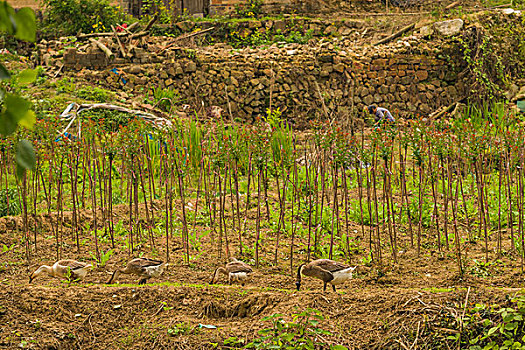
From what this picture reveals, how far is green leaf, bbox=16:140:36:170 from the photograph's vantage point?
1.10m

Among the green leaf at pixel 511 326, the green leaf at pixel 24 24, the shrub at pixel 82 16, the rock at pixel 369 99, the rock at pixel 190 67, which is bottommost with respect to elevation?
the green leaf at pixel 511 326

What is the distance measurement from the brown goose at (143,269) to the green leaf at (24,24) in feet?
10.2

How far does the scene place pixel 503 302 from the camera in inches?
128

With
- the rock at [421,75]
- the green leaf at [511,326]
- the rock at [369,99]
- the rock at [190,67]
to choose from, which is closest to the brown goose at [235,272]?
the green leaf at [511,326]

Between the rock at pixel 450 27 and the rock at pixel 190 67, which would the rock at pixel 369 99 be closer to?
the rock at pixel 450 27

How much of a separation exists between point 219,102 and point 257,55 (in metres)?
1.47

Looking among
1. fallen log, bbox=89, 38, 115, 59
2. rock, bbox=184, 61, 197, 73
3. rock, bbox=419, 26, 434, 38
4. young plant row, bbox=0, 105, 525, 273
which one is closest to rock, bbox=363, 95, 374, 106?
rock, bbox=419, 26, 434, 38

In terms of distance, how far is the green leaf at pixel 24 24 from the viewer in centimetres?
109

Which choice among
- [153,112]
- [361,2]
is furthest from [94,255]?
[361,2]

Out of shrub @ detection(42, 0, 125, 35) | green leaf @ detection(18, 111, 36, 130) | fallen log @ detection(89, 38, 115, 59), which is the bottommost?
green leaf @ detection(18, 111, 36, 130)

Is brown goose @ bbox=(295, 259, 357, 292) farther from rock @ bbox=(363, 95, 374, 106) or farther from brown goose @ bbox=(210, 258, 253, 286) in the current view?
rock @ bbox=(363, 95, 374, 106)

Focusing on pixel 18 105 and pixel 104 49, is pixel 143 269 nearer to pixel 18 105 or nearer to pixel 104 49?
pixel 18 105

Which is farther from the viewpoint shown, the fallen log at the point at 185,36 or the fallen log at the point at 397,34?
the fallen log at the point at 185,36

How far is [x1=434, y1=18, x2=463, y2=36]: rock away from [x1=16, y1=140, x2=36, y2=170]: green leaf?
13.2 m
